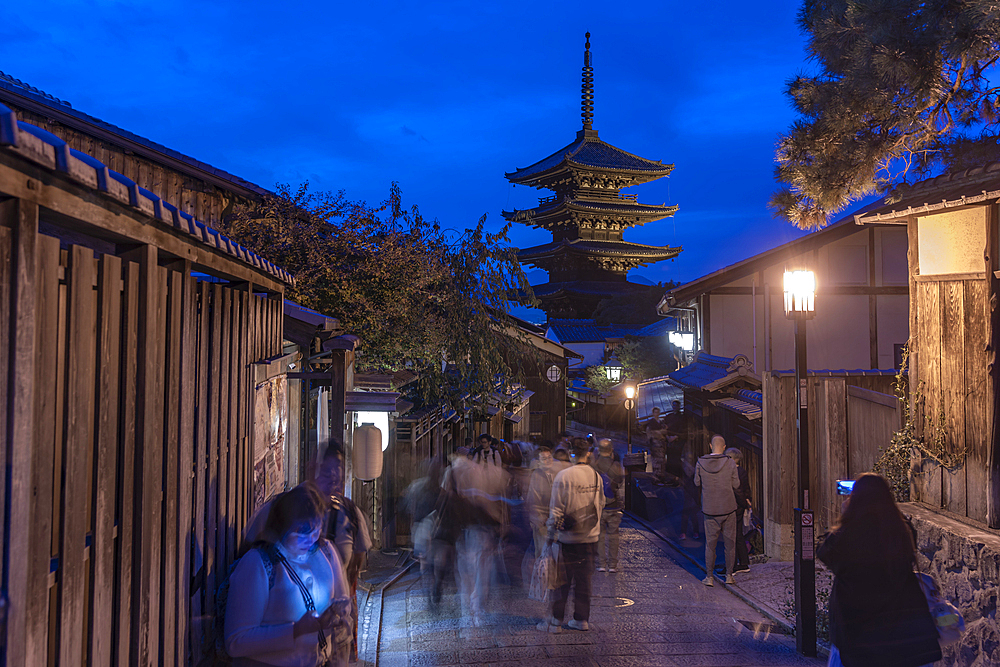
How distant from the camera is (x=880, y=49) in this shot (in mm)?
8039

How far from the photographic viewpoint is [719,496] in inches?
305

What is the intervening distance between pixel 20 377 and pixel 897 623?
14.3 feet

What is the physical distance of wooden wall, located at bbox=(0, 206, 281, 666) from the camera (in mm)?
1783

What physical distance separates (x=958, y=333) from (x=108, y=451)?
6.42 m

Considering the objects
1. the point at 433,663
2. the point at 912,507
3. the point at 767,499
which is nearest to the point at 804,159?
the point at 767,499

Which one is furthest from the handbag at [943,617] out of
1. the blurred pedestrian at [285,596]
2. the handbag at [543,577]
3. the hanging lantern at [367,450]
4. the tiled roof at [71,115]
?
the tiled roof at [71,115]

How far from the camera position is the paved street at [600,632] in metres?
5.57

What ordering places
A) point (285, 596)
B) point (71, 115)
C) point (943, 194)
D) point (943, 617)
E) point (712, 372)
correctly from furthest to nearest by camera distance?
1. point (712, 372)
2. point (71, 115)
3. point (943, 194)
4. point (943, 617)
5. point (285, 596)

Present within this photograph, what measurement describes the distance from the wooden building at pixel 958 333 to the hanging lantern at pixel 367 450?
5.59 metres

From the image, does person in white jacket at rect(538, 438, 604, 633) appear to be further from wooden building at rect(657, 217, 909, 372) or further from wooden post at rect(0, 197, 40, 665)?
wooden building at rect(657, 217, 909, 372)

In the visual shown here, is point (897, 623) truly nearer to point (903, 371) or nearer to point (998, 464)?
point (998, 464)

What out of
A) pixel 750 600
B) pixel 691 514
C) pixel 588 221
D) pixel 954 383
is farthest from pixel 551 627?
pixel 588 221

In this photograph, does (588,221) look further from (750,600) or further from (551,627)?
(551,627)

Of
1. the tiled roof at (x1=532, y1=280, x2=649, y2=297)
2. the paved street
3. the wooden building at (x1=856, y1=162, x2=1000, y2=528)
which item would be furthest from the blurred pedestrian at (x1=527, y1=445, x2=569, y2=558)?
the tiled roof at (x1=532, y1=280, x2=649, y2=297)
